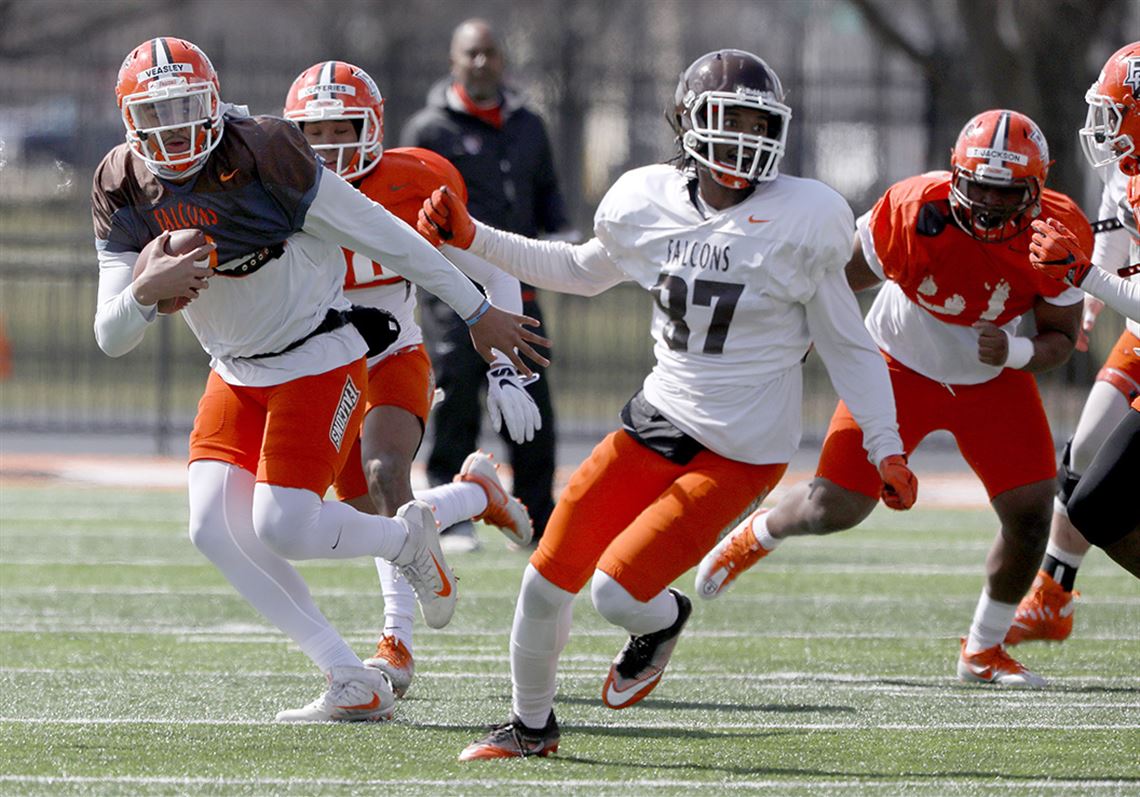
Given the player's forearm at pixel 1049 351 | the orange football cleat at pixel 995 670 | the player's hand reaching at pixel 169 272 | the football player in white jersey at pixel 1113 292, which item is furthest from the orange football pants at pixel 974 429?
the player's hand reaching at pixel 169 272

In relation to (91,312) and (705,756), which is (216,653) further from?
(91,312)

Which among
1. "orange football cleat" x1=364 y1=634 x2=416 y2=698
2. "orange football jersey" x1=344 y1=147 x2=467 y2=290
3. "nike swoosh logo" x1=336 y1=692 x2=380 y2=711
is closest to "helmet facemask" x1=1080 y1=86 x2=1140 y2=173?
"orange football jersey" x1=344 y1=147 x2=467 y2=290

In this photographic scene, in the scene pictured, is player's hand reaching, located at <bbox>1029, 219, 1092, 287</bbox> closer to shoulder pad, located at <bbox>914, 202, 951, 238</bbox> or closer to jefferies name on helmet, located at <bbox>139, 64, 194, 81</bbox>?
shoulder pad, located at <bbox>914, 202, 951, 238</bbox>

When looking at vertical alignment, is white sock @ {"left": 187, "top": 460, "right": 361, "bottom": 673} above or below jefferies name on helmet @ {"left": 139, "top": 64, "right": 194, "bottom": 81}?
below

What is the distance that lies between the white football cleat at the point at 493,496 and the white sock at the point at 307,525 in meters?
0.93

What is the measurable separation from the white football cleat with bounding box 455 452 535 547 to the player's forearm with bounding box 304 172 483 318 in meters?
1.23

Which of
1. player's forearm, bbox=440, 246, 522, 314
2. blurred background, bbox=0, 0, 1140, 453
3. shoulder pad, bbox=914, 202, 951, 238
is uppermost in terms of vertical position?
shoulder pad, bbox=914, 202, 951, 238

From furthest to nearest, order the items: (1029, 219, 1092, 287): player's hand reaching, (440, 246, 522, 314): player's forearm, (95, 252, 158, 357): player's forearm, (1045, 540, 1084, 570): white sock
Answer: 1. (1045, 540, 1084, 570): white sock
2. (440, 246, 522, 314): player's forearm
3. (1029, 219, 1092, 287): player's hand reaching
4. (95, 252, 158, 357): player's forearm

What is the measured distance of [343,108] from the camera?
5664 mm

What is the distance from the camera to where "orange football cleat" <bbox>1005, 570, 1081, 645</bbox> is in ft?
20.6

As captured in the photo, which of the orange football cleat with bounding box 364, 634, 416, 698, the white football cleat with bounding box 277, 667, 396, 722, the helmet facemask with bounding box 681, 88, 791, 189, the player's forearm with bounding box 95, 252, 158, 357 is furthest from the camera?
the orange football cleat with bounding box 364, 634, 416, 698

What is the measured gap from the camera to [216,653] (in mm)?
6301

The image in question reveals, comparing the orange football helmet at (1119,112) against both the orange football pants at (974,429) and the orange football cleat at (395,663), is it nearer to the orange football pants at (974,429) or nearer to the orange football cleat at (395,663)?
the orange football pants at (974,429)

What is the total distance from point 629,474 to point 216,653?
2205 millimetres
